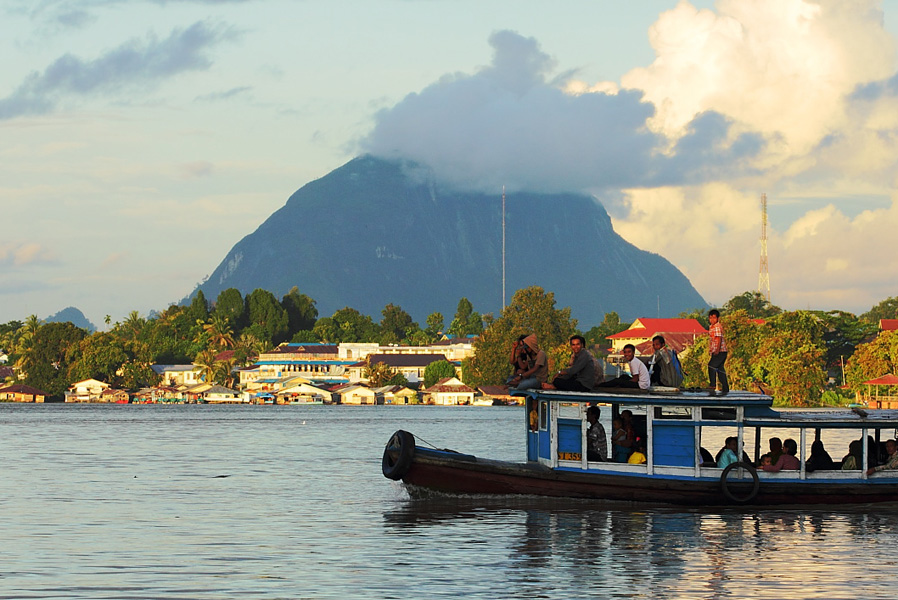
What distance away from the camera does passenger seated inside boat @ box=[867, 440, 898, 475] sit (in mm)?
31002

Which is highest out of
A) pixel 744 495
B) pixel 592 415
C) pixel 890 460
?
pixel 592 415

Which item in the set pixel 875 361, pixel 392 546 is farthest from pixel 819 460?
pixel 875 361

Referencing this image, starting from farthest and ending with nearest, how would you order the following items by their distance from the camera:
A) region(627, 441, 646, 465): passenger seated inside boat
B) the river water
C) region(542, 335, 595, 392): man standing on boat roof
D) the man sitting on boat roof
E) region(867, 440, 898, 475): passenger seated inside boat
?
region(867, 440, 898, 475): passenger seated inside boat < region(627, 441, 646, 465): passenger seated inside boat < region(542, 335, 595, 392): man standing on boat roof < the man sitting on boat roof < the river water

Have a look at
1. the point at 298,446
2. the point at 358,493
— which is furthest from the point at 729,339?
the point at 358,493

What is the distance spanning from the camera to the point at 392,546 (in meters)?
26.5

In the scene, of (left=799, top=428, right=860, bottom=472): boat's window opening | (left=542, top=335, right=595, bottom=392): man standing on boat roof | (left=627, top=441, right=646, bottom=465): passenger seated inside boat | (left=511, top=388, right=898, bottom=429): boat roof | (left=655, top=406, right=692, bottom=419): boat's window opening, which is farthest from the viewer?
(left=799, top=428, right=860, bottom=472): boat's window opening

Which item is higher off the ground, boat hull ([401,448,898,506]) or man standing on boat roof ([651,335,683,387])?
man standing on boat roof ([651,335,683,387])

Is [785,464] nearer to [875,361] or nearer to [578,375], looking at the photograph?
[578,375]

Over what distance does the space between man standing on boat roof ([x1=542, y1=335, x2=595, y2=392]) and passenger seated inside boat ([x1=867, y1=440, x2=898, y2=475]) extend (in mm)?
7088

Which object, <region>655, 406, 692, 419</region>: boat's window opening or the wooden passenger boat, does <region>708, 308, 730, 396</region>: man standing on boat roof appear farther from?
<region>655, 406, 692, 419</region>: boat's window opening

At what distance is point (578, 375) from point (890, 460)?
7.93 metres

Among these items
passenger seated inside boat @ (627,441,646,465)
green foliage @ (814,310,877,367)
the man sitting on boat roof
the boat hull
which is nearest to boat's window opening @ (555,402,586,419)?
the man sitting on boat roof

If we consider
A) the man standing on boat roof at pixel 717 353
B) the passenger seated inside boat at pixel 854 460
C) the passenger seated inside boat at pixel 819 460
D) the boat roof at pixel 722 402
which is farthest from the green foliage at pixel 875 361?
the man standing on boat roof at pixel 717 353

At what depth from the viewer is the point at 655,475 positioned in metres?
30.2
